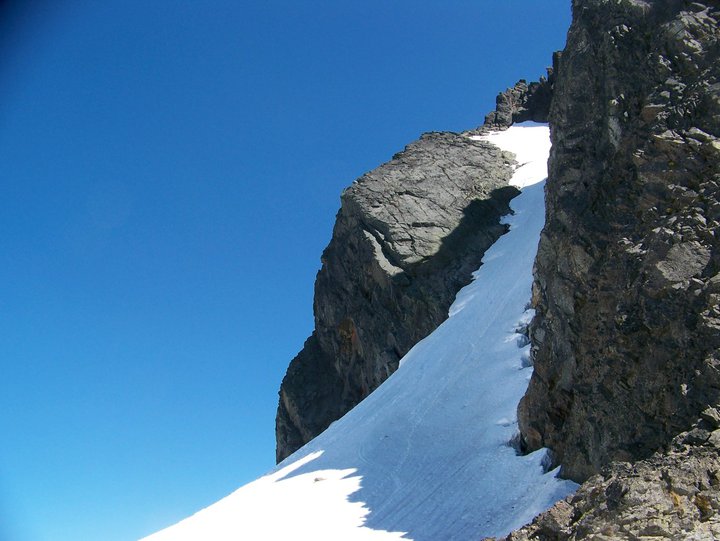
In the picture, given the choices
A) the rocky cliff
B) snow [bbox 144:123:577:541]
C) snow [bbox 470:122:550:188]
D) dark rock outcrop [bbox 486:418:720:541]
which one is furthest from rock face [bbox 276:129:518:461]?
dark rock outcrop [bbox 486:418:720:541]

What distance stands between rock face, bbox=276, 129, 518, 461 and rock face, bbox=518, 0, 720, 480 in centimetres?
2203

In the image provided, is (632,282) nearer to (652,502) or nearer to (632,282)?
(632,282)

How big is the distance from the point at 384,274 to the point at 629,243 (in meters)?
27.9

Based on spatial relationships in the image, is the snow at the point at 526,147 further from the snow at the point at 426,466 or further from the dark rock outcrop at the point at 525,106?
the snow at the point at 426,466

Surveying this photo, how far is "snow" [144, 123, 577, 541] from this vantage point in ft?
55.3

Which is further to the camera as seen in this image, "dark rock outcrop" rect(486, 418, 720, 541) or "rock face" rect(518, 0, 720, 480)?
"rock face" rect(518, 0, 720, 480)

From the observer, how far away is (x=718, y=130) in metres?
14.0

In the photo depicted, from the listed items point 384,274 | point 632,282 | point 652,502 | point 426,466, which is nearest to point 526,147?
point 384,274

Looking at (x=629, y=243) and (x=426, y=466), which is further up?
(x=629, y=243)

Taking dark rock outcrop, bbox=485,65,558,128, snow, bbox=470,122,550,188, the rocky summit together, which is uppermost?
dark rock outcrop, bbox=485,65,558,128

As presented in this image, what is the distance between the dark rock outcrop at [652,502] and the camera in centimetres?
887

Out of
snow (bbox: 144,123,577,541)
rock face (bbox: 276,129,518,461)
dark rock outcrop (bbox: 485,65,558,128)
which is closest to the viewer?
snow (bbox: 144,123,577,541)

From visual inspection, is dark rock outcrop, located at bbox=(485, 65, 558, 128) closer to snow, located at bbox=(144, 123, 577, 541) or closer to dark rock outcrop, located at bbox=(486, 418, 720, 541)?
snow, located at bbox=(144, 123, 577, 541)

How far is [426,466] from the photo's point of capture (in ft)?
68.0
